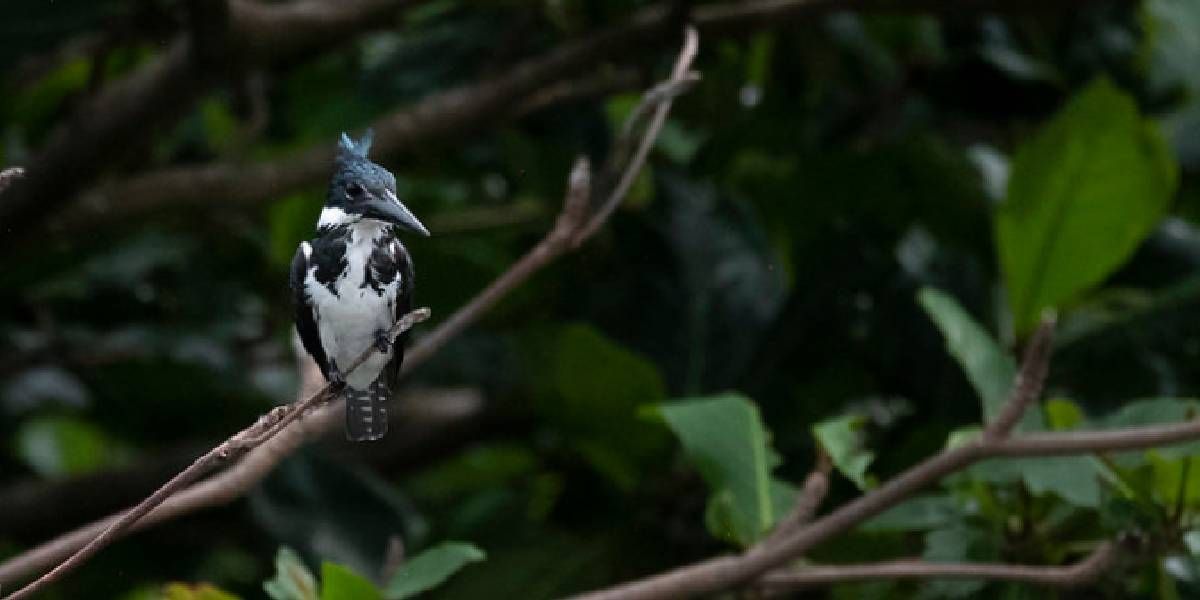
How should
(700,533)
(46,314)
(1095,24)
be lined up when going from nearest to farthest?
(700,533) → (46,314) → (1095,24)

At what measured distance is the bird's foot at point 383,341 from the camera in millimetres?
723

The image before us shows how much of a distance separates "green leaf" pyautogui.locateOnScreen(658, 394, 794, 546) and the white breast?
2.65 ft

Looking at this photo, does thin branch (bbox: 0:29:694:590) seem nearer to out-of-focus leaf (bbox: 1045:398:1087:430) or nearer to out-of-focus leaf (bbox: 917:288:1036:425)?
out-of-focus leaf (bbox: 917:288:1036:425)

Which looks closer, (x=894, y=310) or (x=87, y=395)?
(x=894, y=310)

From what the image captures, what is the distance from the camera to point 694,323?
215 cm

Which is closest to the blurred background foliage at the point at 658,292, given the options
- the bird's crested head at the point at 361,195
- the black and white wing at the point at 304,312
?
the black and white wing at the point at 304,312

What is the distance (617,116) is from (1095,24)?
25.7 inches

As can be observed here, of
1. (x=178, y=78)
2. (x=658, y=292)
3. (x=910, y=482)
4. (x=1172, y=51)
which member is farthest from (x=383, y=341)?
(x=1172, y=51)

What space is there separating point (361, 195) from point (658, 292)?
1.51m

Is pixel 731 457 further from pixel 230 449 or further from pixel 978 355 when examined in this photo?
pixel 230 449

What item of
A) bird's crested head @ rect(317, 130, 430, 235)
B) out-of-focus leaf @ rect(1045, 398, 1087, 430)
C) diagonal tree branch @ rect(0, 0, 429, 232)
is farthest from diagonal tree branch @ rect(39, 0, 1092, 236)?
bird's crested head @ rect(317, 130, 430, 235)

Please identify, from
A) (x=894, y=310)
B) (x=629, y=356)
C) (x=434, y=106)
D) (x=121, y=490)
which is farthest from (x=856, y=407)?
(x=121, y=490)

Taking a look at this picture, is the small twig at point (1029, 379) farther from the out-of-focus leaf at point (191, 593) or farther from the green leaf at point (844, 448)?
the out-of-focus leaf at point (191, 593)

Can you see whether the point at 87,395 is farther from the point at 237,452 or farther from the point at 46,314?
the point at 237,452
